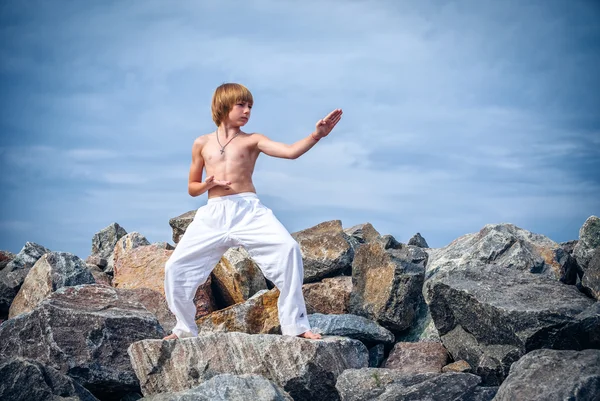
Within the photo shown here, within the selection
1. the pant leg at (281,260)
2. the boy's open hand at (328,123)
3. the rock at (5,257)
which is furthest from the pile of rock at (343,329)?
the rock at (5,257)

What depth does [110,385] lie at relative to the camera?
8188 mm

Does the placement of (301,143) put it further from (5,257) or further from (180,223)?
(5,257)

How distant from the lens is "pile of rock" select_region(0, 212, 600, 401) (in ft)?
21.8

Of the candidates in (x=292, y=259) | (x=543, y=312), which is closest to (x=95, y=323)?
(x=292, y=259)

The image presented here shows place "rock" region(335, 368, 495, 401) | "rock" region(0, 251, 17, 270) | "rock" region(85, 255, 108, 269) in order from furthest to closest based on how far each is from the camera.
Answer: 1. "rock" region(0, 251, 17, 270)
2. "rock" region(85, 255, 108, 269)
3. "rock" region(335, 368, 495, 401)

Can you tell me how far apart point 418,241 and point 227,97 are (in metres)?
6.86

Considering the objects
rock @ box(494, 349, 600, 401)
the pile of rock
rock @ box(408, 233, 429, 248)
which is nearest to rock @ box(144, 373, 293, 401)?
the pile of rock

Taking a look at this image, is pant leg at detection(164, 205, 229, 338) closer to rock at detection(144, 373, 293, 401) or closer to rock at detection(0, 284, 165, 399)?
rock at detection(0, 284, 165, 399)

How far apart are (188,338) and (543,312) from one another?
371cm

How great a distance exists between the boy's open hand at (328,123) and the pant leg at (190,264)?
1.42m

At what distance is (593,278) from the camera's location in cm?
909

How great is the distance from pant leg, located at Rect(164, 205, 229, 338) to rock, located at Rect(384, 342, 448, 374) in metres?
2.44

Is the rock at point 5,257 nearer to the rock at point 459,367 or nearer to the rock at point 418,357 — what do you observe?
the rock at point 418,357

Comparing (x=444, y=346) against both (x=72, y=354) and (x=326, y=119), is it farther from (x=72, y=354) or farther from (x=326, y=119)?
(x=72, y=354)
